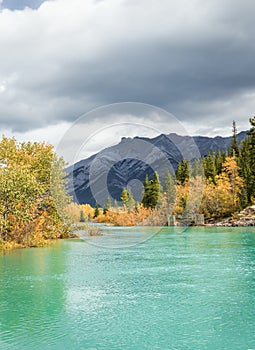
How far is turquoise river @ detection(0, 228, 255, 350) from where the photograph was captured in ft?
28.3

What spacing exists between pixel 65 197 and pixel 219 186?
3504cm

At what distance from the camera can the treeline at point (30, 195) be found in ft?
81.9

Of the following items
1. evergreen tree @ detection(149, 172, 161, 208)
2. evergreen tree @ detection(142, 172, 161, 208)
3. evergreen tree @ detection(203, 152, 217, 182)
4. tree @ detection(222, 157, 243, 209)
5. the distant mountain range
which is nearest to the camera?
the distant mountain range

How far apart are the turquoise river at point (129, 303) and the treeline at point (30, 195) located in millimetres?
5421

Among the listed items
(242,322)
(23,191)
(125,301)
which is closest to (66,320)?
(125,301)

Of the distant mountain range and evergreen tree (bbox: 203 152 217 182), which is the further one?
evergreen tree (bbox: 203 152 217 182)

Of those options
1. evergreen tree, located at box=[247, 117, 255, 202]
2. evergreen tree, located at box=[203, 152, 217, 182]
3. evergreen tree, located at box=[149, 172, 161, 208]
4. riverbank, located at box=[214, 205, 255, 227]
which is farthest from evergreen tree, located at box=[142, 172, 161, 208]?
evergreen tree, located at box=[203, 152, 217, 182]

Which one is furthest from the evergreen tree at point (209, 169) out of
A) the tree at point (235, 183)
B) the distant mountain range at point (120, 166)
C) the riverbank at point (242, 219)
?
the distant mountain range at point (120, 166)

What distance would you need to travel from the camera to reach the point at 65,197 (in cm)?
2583

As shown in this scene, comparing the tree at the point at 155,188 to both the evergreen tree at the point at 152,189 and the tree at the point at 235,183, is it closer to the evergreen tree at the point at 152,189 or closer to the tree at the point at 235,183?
the evergreen tree at the point at 152,189

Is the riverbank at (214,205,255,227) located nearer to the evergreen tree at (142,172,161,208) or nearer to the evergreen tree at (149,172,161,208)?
the evergreen tree at (142,172,161,208)

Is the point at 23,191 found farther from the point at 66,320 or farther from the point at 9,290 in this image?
the point at 66,320

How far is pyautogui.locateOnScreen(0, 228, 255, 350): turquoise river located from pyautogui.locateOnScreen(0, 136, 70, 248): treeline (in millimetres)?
5421

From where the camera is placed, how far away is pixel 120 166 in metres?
15.6
